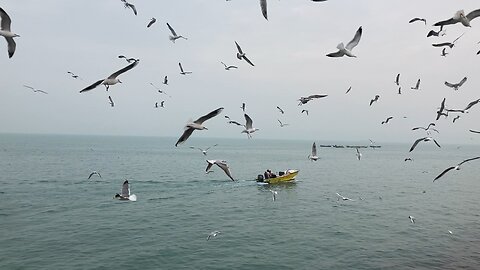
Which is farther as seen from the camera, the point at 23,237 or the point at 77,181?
the point at 77,181

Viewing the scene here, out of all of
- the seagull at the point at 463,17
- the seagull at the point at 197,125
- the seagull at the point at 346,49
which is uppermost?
the seagull at the point at 463,17

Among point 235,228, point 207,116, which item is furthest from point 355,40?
point 235,228

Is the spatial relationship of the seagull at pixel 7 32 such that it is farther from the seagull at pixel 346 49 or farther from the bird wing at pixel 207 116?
the seagull at pixel 346 49

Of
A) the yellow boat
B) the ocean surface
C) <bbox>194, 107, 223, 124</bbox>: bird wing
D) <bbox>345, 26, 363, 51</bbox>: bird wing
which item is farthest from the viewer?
the yellow boat

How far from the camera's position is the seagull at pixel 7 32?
9256 mm

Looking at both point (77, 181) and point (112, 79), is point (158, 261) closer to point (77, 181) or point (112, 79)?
point (112, 79)

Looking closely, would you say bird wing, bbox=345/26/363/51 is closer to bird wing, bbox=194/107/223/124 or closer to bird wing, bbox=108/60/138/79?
bird wing, bbox=194/107/223/124

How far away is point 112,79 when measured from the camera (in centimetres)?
1016

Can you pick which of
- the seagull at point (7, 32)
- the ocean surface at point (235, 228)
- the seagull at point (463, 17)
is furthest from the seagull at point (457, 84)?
the seagull at point (7, 32)

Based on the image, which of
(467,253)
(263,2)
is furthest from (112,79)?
(467,253)

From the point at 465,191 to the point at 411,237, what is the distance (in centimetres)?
3547

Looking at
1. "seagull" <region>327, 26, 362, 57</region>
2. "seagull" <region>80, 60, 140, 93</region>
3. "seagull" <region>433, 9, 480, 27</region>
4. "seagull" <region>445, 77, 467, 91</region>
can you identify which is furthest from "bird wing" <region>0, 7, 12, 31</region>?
"seagull" <region>445, 77, 467, 91</region>

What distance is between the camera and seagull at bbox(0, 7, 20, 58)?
30.4 feet

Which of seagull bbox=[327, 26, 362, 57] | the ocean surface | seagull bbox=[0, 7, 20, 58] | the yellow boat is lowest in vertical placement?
the ocean surface
